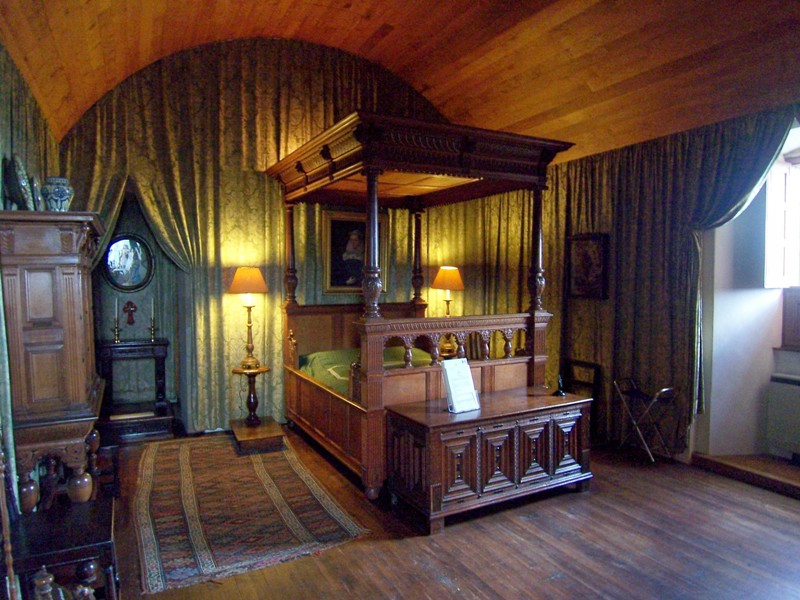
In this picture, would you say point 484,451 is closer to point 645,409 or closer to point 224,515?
point 224,515

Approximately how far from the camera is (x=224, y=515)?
145 inches

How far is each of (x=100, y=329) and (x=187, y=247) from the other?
140cm

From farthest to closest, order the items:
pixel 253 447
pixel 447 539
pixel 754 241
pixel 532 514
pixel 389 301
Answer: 1. pixel 389 301
2. pixel 253 447
3. pixel 754 241
4. pixel 532 514
5. pixel 447 539

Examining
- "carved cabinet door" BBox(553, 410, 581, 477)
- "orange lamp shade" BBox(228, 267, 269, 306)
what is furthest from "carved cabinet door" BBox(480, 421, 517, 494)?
"orange lamp shade" BBox(228, 267, 269, 306)

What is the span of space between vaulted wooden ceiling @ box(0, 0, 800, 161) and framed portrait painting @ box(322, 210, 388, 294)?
71.8 inches

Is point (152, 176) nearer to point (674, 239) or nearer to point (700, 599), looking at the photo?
point (674, 239)

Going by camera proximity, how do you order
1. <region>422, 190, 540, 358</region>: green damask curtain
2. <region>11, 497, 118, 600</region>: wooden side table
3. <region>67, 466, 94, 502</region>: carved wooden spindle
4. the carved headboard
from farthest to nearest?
1. <region>422, 190, 540, 358</region>: green damask curtain
2. the carved headboard
3. <region>67, 466, 94, 502</region>: carved wooden spindle
4. <region>11, 497, 118, 600</region>: wooden side table

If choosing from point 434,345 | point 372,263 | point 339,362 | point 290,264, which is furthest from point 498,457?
point 290,264

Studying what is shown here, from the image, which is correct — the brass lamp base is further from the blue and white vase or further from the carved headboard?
the blue and white vase

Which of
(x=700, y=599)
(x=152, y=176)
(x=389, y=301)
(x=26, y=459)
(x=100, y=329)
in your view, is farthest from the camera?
(x=389, y=301)

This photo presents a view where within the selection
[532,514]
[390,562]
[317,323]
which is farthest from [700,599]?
[317,323]

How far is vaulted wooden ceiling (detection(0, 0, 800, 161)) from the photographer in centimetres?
354

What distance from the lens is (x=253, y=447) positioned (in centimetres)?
497

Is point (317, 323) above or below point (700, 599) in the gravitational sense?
above
